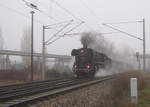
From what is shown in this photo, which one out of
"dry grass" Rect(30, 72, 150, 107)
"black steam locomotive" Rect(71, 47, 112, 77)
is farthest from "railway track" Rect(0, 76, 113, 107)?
"black steam locomotive" Rect(71, 47, 112, 77)

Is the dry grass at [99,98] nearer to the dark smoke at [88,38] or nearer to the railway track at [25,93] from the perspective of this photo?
the railway track at [25,93]

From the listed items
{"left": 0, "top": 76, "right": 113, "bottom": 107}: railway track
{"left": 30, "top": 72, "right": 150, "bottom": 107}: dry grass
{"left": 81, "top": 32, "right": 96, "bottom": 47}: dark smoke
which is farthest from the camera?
{"left": 81, "top": 32, "right": 96, "bottom": 47}: dark smoke

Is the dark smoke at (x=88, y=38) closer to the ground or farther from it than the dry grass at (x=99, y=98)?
farther from it

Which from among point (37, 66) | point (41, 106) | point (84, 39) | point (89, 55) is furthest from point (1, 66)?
point (41, 106)

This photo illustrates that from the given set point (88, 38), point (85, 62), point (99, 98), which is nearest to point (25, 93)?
point (99, 98)

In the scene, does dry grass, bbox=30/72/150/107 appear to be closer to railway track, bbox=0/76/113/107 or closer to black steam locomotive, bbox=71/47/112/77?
railway track, bbox=0/76/113/107

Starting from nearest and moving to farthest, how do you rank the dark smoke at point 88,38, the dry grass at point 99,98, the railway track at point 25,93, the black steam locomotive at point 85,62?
the dry grass at point 99,98 → the railway track at point 25,93 → the black steam locomotive at point 85,62 → the dark smoke at point 88,38

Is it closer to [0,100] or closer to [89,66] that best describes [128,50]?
[89,66]

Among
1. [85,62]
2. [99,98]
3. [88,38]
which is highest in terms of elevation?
[88,38]

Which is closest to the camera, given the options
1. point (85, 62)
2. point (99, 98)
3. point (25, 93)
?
point (99, 98)

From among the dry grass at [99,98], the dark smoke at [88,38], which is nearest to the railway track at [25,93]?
the dry grass at [99,98]

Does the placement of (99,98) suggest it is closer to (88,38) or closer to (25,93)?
(25,93)

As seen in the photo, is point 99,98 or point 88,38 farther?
point 88,38

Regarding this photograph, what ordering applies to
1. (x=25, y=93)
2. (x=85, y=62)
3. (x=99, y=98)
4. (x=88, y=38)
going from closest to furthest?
(x=99, y=98) → (x=25, y=93) → (x=85, y=62) → (x=88, y=38)
